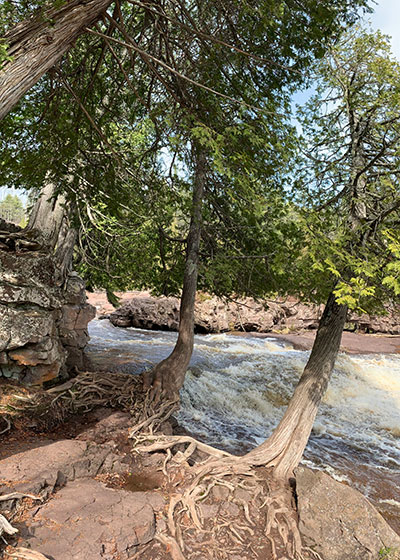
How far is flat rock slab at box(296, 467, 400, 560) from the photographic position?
4.14 metres

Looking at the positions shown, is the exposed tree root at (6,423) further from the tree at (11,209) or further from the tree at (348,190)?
the tree at (11,209)


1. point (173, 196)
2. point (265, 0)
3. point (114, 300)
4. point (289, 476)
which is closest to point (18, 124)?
point (173, 196)

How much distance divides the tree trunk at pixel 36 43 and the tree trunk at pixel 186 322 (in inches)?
164

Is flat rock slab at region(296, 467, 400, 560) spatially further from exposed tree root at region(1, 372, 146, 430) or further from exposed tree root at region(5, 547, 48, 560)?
exposed tree root at region(1, 372, 146, 430)

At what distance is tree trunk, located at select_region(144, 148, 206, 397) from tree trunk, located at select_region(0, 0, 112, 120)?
13.7 ft

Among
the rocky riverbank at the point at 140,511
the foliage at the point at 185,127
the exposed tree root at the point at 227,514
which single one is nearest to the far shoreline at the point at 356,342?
the foliage at the point at 185,127

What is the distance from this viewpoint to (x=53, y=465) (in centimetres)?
457

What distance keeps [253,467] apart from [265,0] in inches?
236

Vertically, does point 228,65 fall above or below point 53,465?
above

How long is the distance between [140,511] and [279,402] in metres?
6.90

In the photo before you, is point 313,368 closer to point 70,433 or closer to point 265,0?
point 70,433

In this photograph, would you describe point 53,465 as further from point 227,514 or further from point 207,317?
point 207,317

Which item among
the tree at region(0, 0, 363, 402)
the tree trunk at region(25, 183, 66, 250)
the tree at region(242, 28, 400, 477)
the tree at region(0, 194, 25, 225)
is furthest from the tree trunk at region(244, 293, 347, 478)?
the tree at region(0, 194, 25, 225)

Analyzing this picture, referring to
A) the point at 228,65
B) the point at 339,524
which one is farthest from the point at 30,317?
the point at 339,524
